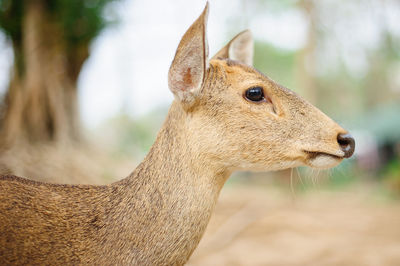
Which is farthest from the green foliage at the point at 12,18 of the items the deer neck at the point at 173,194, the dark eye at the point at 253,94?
the dark eye at the point at 253,94

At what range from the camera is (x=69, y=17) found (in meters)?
4.48

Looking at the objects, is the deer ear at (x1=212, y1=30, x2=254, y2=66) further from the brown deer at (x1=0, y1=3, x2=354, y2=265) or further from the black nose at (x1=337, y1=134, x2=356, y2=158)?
the black nose at (x1=337, y1=134, x2=356, y2=158)

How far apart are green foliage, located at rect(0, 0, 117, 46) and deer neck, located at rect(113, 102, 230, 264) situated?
124 inches

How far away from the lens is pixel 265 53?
1616 cm

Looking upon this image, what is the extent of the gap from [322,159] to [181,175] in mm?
759

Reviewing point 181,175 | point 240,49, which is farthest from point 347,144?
point 240,49

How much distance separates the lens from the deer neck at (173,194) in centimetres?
177

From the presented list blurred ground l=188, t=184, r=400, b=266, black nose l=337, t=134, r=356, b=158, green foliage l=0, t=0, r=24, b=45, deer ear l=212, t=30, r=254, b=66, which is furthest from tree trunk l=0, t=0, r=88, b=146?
black nose l=337, t=134, r=356, b=158

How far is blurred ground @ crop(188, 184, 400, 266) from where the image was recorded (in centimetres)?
399

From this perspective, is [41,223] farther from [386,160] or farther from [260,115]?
[386,160]

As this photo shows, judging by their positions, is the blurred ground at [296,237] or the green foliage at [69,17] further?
the green foliage at [69,17]

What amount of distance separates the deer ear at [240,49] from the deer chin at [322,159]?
0.99 metres

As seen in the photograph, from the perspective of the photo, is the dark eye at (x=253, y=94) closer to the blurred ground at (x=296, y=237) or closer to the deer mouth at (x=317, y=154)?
the deer mouth at (x=317, y=154)

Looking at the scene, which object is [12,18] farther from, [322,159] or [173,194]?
[322,159]
